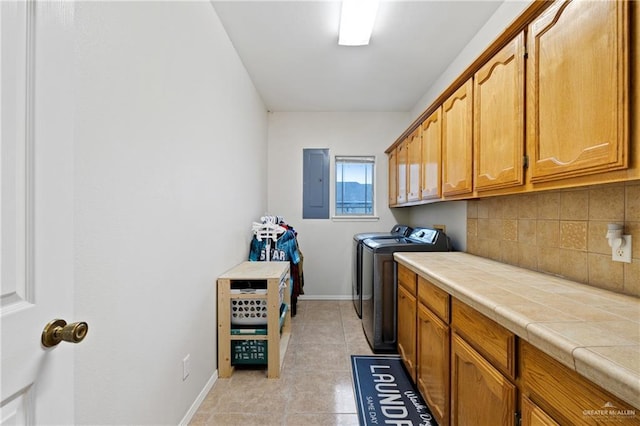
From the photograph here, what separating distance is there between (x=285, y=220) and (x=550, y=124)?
11.0 feet

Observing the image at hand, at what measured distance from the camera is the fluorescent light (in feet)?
6.54

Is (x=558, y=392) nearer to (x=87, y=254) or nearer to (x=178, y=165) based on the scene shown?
(x=87, y=254)

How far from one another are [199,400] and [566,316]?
199 centimetres

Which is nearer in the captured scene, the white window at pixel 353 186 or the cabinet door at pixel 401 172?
the cabinet door at pixel 401 172

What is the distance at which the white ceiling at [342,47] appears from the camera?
2.11m

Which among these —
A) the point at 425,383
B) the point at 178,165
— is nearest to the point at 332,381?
the point at 425,383

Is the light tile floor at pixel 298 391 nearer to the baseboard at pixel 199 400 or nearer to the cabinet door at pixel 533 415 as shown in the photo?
the baseboard at pixel 199 400

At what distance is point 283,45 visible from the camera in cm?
255

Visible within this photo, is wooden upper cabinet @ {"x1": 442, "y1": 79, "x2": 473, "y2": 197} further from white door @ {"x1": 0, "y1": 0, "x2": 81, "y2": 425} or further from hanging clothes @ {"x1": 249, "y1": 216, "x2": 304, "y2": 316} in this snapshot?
white door @ {"x1": 0, "y1": 0, "x2": 81, "y2": 425}

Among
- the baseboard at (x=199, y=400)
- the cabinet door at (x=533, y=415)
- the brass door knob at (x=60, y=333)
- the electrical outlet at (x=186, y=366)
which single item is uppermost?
the brass door knob at (x=60, y=333)

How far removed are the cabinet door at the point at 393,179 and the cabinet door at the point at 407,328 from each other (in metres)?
1.70

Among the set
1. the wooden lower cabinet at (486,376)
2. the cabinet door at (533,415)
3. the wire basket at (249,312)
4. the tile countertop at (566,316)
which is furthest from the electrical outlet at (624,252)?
the wire basket at (249,312)

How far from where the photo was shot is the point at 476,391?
1.19 m

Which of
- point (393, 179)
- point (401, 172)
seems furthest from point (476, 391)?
point (393, 179)
